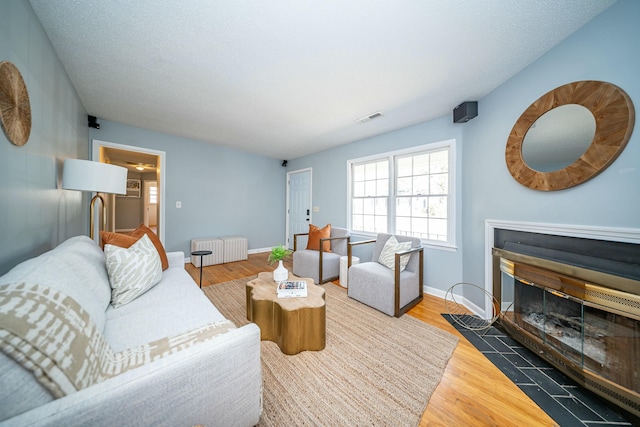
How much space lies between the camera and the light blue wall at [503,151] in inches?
51.9

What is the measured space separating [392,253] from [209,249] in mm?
3311

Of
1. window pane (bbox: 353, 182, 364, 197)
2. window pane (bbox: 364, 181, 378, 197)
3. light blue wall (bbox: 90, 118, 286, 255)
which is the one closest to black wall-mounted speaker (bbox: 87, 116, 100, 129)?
light blue wall (bbox: 90, 118, 286, 255)

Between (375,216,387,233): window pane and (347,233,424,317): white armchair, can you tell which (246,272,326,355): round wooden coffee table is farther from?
(375,216,387,233): window pane

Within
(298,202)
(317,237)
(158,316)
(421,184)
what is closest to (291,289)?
(158,316)

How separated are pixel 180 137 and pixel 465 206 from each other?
193 inches

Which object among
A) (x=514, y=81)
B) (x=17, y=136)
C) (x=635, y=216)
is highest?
(x=514, y=81)

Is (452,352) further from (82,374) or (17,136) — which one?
(17,136)

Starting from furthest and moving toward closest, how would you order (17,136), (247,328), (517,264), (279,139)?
1. (279,139)
2. (517,264)
3. (17,136)
4. (247,328)

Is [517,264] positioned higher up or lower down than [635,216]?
lower down

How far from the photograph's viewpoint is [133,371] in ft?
2.28

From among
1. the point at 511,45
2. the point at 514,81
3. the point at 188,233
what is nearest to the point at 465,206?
the point at 514,81

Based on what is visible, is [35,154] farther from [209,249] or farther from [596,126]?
[596,126]

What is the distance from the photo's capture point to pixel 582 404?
1.30 m

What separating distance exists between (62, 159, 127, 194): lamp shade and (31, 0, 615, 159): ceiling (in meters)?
0.99
